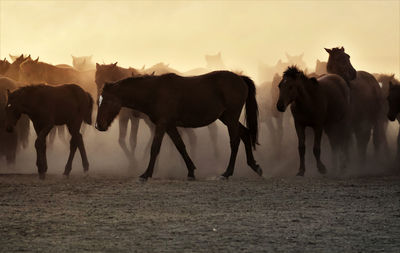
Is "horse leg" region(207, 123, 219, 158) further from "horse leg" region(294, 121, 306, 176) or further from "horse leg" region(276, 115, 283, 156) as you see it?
"horse leg" region(294, 121, 306, 176)

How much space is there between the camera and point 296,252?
8320 millimetres

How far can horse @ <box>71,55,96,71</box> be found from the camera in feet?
92.2

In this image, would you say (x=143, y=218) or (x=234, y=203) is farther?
(x=234, y=203)

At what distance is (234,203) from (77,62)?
19391mm

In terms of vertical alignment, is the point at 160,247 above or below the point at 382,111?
below

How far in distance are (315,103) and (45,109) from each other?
485cm

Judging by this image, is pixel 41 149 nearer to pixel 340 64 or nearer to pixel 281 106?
pixel 281 106

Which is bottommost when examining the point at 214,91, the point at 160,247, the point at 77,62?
the point at 160,247

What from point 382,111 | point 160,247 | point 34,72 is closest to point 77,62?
point 34,72

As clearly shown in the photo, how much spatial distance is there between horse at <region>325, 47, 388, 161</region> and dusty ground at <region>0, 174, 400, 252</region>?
499 centimetres

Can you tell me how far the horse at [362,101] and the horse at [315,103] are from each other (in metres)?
1.29

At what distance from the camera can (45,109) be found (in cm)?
1585

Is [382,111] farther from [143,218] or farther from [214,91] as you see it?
[143,218]

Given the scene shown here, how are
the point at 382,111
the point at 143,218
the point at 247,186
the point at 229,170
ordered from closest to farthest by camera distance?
the point at 143,218, the point at 247,186, the point at 229,170, the point at 382,111
